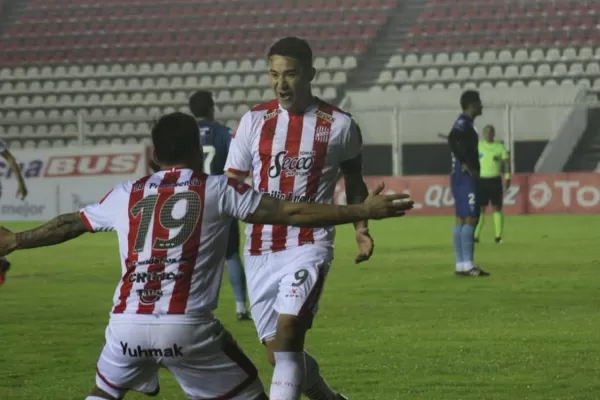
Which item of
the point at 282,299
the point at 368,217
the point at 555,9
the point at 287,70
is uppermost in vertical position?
the point at 555,9

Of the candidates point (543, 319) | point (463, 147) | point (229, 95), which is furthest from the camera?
point (229, 95)

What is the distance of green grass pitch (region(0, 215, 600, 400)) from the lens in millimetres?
7926

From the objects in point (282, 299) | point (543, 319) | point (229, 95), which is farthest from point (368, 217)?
point (229, 95)

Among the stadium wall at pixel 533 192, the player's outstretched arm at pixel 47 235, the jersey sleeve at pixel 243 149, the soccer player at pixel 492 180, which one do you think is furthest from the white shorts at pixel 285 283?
the stadium wall at pixel 533 192

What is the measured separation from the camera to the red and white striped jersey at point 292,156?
6359 mm

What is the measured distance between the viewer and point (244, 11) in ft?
138

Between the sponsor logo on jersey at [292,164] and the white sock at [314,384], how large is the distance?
0.91 metres

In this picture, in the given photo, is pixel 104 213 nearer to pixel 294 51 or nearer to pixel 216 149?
pixel 294 51

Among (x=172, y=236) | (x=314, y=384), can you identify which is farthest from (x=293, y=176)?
(x=172, y=236)

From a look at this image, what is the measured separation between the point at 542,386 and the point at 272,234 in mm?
2243

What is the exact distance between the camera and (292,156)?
21.2 ft

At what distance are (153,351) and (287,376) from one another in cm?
114

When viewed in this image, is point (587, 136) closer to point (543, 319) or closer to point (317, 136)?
point (543, 319)

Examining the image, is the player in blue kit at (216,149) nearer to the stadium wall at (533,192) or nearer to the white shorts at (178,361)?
the white shorts at (178,361)
